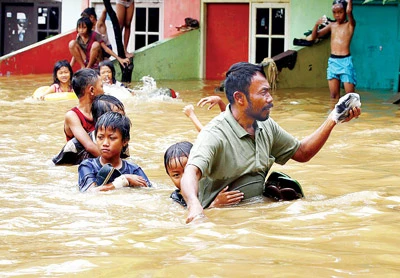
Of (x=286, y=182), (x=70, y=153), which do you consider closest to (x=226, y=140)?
(x=286, y=182)

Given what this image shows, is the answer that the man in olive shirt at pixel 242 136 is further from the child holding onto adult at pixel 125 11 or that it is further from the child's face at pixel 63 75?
the child holding onto adult at pixel 125 11

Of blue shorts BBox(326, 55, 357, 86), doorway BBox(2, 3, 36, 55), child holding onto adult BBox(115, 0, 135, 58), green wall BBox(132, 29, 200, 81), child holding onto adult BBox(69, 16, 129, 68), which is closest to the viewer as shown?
blue shorts BBox(326, 55, 357, 86)

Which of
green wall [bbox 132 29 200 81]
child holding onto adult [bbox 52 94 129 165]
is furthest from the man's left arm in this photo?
green wall [bbox 132 29 200 81]

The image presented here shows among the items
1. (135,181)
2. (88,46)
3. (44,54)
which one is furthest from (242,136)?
(44,54)

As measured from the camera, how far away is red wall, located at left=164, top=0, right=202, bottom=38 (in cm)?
2027

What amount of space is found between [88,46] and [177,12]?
434 cm

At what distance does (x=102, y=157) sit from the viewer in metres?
7.09

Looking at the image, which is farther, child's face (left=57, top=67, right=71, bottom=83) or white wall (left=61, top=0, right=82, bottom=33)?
white wall (left=61, top=0, right=82, bottom=33)

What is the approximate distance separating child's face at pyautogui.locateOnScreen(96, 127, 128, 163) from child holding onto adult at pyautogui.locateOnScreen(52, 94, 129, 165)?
68cm

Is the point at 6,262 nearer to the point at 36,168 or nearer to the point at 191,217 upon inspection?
the point at 191,217

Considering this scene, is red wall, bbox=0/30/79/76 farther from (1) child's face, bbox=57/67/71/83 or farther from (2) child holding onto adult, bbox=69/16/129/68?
(1) child's face, bbox=57/67/71/83

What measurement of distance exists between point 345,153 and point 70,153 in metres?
3.01

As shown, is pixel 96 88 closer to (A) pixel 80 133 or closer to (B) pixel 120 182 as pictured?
(A) pixel 80 133

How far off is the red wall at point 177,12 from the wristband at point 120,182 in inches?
536
